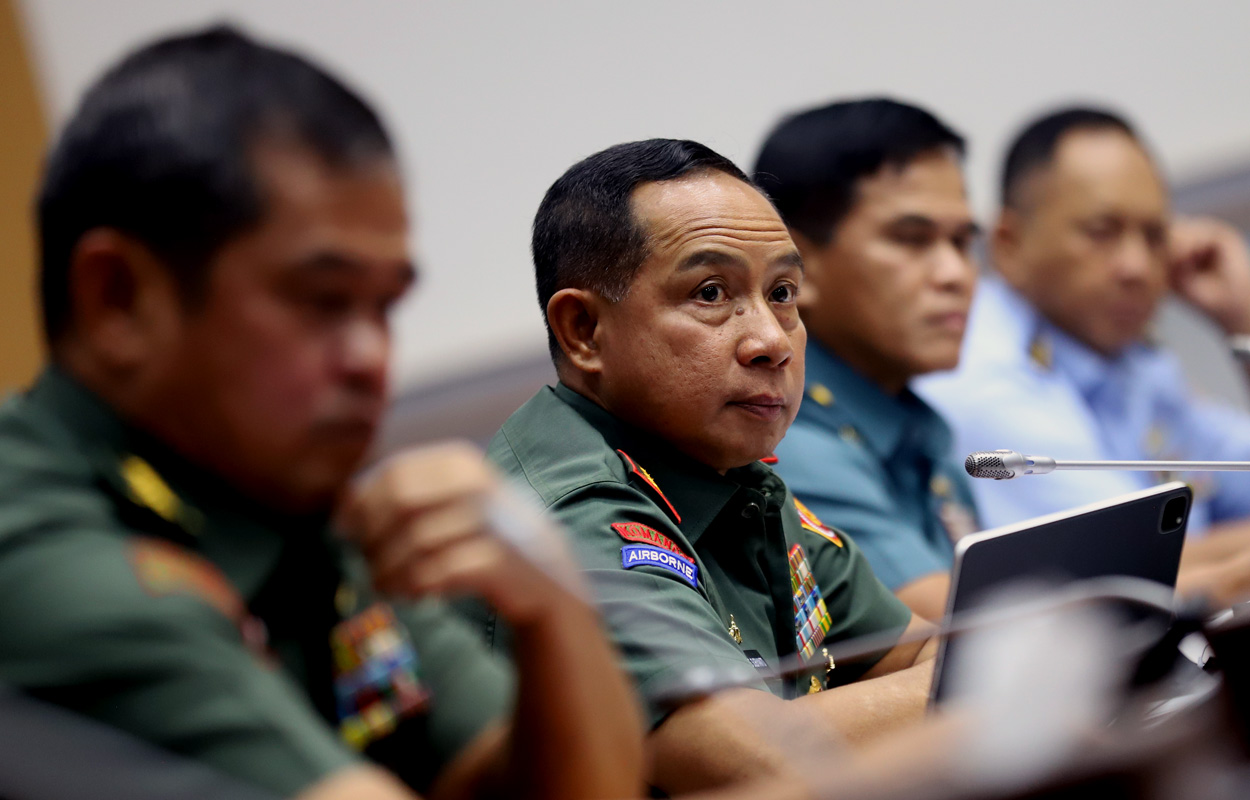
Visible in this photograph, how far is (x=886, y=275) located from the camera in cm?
196

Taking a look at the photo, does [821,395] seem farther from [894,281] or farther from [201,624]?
[201,624]

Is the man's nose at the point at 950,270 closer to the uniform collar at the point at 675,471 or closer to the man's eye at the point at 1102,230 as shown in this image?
the man's eye at the point at 1102,230

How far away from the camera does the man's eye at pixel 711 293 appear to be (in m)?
1.37

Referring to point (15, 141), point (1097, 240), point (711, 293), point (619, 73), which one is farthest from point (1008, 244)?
point (15, 141)

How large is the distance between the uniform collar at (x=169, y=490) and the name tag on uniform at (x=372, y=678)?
0.24 ft

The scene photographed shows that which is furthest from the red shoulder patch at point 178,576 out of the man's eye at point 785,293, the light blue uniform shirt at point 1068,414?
the light blue uniform shirt at point 1068,414

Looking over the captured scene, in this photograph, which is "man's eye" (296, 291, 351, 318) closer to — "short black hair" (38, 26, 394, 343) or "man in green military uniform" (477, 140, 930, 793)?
"short black hair" (38, 26, 394, 343)

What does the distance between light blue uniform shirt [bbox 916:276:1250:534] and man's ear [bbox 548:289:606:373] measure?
0.91 m

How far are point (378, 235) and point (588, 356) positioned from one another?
58 centimetres

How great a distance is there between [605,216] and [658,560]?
0.39m

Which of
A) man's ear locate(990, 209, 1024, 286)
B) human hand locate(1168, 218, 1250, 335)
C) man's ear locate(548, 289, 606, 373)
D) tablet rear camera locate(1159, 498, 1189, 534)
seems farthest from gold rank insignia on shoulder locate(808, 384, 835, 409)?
human hand locate(1168, 218, 1250, 335)

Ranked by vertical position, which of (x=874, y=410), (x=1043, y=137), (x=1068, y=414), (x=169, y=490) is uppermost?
(x=169, y=490)

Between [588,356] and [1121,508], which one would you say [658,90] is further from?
[1121,508]

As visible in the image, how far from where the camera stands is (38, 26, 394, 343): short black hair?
0.79m
